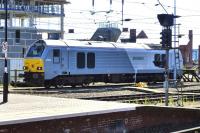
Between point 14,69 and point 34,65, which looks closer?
point 34,65

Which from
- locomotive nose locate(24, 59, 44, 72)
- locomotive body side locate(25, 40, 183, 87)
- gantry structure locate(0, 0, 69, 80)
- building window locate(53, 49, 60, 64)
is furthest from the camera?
gantry structure locate(0, 0, 69, 80)

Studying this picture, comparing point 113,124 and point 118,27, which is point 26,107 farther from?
point 118,27

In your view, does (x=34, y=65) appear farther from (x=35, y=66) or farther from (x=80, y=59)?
(x=80, y=59)

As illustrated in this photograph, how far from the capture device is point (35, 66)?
30719 millimetres

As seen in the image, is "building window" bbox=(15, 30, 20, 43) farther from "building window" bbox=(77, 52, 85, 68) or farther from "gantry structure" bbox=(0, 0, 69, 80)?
"building window" bbox=(77, 52, 85, 68)

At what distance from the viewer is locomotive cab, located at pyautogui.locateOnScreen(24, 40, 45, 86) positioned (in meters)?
30.5

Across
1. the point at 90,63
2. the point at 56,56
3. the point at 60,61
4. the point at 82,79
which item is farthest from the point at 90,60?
the point at 56,56

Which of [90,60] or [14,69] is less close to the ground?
[90,60]

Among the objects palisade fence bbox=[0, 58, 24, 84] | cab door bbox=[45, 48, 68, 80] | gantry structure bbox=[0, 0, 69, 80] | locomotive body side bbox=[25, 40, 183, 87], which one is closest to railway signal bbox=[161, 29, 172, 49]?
locomotive body side bbox=[25, 40, 183, 87]

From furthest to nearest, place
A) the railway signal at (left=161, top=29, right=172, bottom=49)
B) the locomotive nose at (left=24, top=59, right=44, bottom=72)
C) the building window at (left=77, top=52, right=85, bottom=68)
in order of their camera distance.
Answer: the building window at (left=77, top=52, right=85, bottom=68) → the locomotive nose at (left=24, top=59, right=44, bottom=72) → the railway signal at (left=161, top=29, right=172, bottom=49)

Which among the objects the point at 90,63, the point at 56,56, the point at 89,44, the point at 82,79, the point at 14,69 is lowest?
the point at 82,79

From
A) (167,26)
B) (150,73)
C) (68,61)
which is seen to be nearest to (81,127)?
(167,26)

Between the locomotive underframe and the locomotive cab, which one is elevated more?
the locomotive cab

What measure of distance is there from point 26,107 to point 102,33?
123 feet
